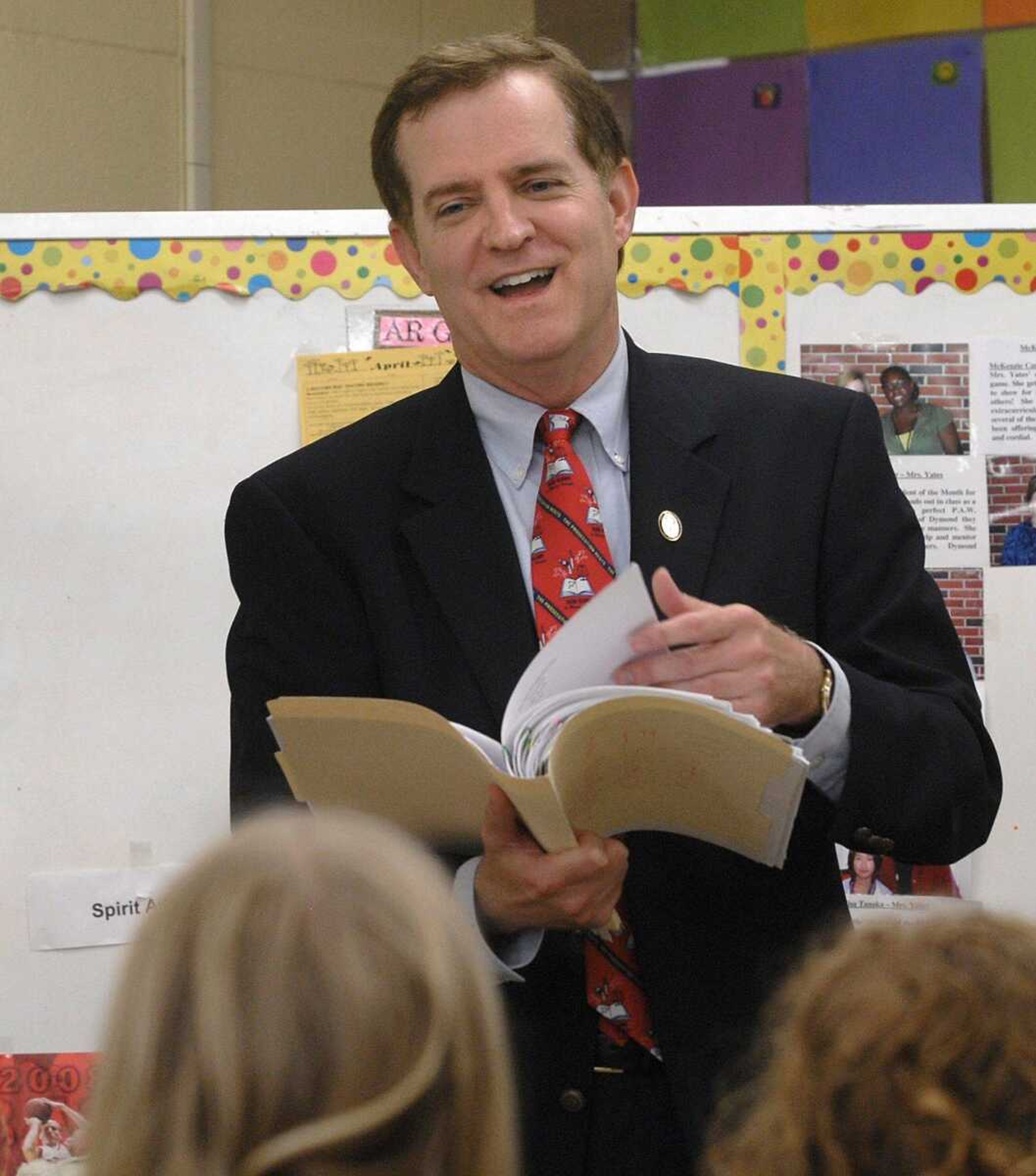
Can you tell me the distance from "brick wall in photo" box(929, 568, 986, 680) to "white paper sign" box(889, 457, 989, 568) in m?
0.01

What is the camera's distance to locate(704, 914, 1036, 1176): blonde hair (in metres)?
0.90

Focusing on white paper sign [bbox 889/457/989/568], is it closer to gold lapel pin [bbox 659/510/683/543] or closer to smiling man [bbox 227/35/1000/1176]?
smiling man [bbox 227/35/1000/1176]

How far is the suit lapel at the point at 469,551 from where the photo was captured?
156cm

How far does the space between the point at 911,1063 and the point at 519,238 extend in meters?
0.94

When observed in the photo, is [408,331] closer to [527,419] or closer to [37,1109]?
[527,419]

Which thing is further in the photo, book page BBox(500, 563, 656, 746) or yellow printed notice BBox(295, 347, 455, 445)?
yellow printed notice BBox(295, 347, 455, 445)

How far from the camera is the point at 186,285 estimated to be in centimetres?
233

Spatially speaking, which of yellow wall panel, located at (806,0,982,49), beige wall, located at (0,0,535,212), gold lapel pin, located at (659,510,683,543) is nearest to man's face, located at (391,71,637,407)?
gold lapel pin, located at (659,510,683,543)

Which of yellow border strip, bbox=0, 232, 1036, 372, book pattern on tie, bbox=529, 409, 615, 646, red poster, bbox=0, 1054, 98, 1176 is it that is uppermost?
yellow border strip, bbox=0, 232, 1036, 372

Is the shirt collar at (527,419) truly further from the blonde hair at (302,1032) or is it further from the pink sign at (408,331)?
the blonde hair at (302,1032)

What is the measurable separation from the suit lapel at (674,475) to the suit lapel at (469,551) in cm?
12

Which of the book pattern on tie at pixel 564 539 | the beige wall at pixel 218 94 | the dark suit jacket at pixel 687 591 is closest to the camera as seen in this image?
the dark suit jacket at pixel 687 591

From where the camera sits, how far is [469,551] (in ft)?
5.29

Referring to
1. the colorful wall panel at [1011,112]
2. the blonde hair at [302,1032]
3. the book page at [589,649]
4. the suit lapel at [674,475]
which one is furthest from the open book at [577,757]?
the colorful wall panel at [1011,112]
